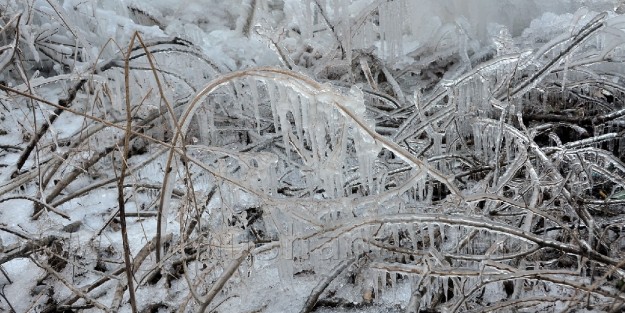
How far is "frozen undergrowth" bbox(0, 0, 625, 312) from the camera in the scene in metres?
1.65

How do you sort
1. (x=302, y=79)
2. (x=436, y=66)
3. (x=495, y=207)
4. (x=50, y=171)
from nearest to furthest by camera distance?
(x=302, y=79) → (x=495, y=207) → (x=50, y=171) → (x=436, y=66)

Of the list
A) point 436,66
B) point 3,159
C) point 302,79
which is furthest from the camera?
point 436,66

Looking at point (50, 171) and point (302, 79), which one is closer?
point (302, 79)

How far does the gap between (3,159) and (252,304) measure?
1.56m

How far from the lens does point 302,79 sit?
152cm

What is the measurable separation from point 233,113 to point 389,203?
1.18m

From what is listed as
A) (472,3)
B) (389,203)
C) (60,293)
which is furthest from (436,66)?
(60,293)

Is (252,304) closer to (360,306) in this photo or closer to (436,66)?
(360,306)

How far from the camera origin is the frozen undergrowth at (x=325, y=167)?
1652 mm

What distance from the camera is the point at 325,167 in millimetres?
1658

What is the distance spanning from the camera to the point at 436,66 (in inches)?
129

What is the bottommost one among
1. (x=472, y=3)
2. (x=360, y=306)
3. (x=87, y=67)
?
(x=360, y=306)

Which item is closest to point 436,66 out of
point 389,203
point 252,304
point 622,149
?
point 622,149

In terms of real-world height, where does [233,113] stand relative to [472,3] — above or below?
below
